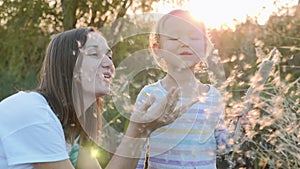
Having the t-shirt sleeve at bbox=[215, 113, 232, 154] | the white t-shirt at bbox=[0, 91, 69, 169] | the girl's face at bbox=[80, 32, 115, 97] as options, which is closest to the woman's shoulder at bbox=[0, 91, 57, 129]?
the white t-shirt at bbox=[0, 91, 69, 169]

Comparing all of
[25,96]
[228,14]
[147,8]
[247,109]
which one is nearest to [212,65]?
[247,109]

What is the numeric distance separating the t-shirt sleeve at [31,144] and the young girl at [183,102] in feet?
2.11

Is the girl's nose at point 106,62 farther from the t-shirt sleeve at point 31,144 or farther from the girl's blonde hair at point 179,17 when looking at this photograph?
the girl's blonde hair at point 179,17

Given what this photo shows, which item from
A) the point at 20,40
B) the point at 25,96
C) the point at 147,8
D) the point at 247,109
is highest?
the point at 25,96

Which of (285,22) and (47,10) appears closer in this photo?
(285,22)

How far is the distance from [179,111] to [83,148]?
1.57 feet

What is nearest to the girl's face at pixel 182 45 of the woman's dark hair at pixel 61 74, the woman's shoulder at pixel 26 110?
the woman's dark hair at pixel 61 74

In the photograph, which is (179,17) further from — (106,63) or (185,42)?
(106,63)

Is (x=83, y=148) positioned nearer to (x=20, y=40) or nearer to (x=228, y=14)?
(x=228, y=14)

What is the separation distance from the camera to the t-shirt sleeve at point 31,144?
1.57m

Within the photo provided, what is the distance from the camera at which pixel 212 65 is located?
234 cm

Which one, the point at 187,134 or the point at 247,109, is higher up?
the point at 247,109

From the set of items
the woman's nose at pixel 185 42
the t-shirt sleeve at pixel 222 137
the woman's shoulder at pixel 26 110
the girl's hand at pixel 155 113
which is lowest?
the t-shirt sleeve at pixel 222 137

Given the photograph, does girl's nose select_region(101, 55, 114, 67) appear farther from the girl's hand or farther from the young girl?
the young girl
